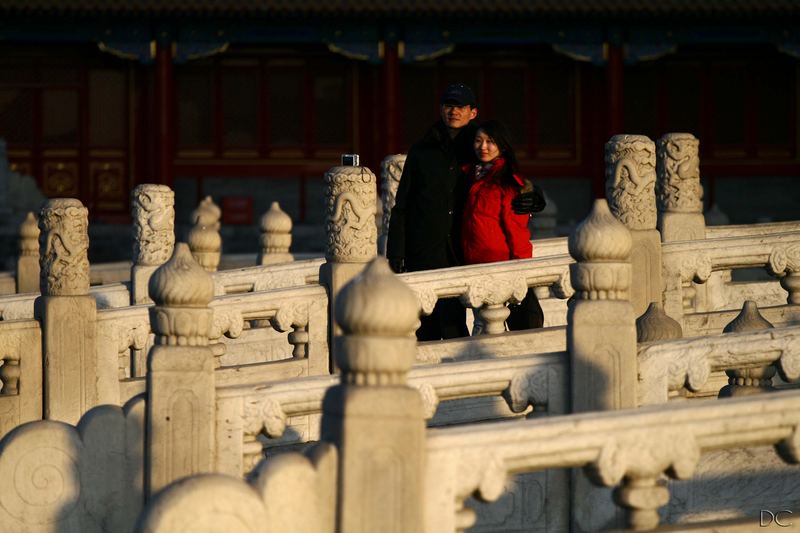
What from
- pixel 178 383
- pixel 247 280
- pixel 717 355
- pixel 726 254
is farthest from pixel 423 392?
pixel 247 280

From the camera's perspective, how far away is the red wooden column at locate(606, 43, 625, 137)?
21250 mm

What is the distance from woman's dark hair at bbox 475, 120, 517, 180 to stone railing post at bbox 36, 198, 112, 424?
219 cm

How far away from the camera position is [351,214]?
8766 mm

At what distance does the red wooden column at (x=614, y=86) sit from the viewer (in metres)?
21.2

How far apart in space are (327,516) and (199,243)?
7.34m

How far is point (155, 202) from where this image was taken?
11.0m

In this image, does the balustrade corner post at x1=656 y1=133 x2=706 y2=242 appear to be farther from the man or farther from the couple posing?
the man

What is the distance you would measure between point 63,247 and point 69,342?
1.85 feet

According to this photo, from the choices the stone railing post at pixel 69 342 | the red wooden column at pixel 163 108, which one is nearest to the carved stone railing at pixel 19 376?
the stone railing post at pixel 69 342

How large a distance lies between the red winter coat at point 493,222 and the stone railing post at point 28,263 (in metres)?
6.04

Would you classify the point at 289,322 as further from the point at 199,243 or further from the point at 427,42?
the point at 427,42

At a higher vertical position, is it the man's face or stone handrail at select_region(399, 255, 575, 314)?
the man's face

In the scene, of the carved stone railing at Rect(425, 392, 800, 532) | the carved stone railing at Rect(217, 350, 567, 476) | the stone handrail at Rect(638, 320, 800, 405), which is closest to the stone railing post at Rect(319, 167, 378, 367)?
the carved stone railing at Rect(217, 350, 567, 476)

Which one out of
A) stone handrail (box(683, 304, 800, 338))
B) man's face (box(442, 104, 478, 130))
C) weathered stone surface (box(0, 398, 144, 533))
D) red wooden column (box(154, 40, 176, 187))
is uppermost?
red wooden column (box(154, 40, 176, 187))
